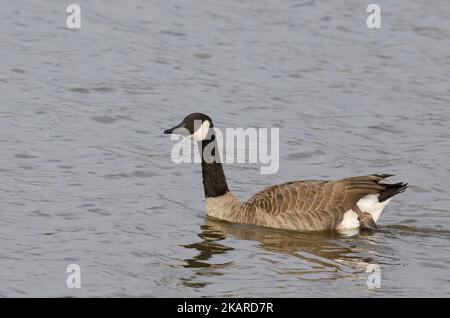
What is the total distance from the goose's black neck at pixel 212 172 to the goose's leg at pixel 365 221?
6.42ft

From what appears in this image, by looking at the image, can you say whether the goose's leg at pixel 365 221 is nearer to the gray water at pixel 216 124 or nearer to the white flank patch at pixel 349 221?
the white flank patch at pixel 349 221

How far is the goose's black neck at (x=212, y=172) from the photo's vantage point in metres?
15.1

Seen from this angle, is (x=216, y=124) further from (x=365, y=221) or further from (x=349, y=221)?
(x=365, y=221)

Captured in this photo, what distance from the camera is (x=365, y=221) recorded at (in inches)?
571

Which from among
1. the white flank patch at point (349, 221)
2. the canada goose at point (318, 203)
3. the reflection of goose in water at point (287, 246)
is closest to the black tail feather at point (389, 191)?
the canada goose at point (318, 203)

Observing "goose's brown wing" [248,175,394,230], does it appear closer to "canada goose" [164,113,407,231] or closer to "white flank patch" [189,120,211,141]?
"canada goose" [164,113,407,231]

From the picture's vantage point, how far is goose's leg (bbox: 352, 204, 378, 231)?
1448 centimetres

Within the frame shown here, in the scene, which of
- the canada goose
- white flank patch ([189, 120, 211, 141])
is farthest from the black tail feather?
white flank patch ([189, 120, 211, 141])

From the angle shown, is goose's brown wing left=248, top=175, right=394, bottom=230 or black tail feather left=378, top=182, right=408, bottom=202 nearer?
black tail feather left=378, top=182, right=408, bottom=202

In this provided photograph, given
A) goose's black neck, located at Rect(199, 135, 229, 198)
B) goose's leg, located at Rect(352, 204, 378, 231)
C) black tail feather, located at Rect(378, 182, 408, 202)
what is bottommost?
goose's leg, located at Rect(352, 204, 378, 231)

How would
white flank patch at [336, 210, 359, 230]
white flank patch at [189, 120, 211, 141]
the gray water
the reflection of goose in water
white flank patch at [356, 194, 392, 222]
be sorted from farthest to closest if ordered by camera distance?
white flank patch at [189, 120, 211, 141], white flank patch at [336, 210, 359, 230], white flank patch at [356, 194, 392, 222], the reflection of goose in water, the gray water

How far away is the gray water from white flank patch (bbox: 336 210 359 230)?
0.25 m
